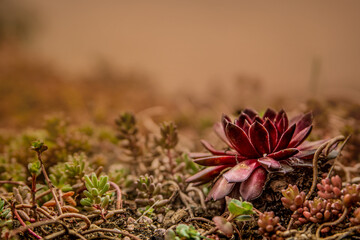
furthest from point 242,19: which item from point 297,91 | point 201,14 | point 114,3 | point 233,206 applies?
point 233,206

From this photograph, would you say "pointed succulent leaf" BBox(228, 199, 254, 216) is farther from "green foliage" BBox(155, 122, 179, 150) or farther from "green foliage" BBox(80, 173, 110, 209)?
"green foliage" BBox(155, 122, 179, 150)

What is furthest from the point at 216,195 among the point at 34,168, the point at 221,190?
the point at 34,168

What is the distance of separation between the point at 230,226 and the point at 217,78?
2.54 metres

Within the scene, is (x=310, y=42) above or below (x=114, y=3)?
below

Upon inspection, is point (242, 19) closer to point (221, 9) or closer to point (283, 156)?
point (221, 9)

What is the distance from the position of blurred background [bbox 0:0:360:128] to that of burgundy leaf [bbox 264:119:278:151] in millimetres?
1241

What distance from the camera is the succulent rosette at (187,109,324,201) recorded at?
0.78 meters

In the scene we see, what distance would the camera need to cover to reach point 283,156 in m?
0.81

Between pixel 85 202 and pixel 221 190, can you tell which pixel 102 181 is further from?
pixel 221 190

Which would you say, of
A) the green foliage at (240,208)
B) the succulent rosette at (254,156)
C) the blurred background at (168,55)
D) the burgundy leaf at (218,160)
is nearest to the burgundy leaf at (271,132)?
the succulent rosette at (254,156)

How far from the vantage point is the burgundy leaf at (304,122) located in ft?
3.07

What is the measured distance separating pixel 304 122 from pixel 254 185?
0.33 m

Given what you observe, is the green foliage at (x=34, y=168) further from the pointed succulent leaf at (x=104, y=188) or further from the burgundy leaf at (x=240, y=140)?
the burgundy leaf at (x=240, y=140)

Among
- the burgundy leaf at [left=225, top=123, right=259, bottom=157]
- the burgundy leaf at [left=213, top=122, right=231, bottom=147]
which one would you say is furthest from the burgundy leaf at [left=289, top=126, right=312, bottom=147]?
the burgundy leaf at [left=213, top=122, right=231, bottom=147]
